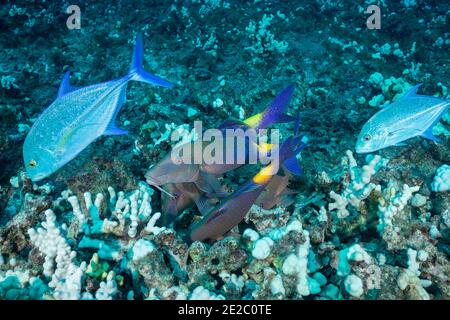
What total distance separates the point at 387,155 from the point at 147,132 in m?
2.69

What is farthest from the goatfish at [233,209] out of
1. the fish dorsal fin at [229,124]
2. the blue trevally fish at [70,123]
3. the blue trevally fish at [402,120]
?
the blue trevally fish at [70,123]

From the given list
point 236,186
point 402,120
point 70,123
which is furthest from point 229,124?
point 402,120

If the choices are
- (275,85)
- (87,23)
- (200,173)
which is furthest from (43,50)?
(200,173)

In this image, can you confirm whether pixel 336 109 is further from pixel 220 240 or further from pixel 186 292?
pixel 186 292

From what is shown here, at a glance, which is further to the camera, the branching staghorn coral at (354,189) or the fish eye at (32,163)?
the branching staghorn coral at (354,189)

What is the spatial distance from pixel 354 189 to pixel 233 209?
1266 millimetres

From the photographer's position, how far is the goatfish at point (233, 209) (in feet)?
8.02

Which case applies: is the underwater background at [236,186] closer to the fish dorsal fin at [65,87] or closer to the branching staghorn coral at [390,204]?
the branching staghorn coral at [390,204]

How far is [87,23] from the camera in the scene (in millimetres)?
8148

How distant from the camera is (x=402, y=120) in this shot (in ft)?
9.53

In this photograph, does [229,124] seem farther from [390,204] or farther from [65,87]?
[390,204]

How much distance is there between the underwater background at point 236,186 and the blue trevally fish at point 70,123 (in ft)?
1.45

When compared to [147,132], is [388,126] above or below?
above
